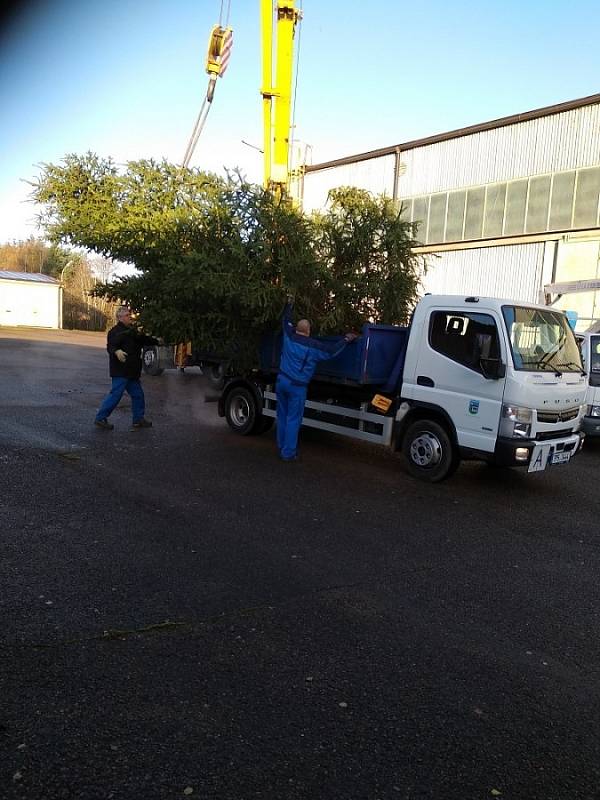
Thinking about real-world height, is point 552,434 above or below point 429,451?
above

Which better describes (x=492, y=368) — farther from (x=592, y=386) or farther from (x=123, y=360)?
(x=123, y=360)

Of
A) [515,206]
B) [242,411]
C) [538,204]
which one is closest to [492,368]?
[242,411]

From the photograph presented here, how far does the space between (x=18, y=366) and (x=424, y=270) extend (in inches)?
533

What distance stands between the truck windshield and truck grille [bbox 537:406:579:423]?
0.47 metres

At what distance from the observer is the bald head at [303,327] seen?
8430 millimetres

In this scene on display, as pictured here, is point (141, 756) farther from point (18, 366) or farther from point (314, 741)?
point (18, 366)

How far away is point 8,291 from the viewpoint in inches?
1700

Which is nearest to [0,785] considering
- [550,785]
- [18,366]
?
[550,785]

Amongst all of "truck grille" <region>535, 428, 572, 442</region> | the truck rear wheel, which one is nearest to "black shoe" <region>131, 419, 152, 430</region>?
the truck rear wheel

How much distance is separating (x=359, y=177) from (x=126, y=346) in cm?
1905

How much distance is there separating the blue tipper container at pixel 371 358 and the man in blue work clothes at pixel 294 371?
0.18 m

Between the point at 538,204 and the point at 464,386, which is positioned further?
the point at 538,204

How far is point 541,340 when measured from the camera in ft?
25.1

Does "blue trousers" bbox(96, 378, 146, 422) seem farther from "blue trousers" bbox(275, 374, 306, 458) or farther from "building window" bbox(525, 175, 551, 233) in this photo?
"building window" bbox(525, 175, 551, 233)
